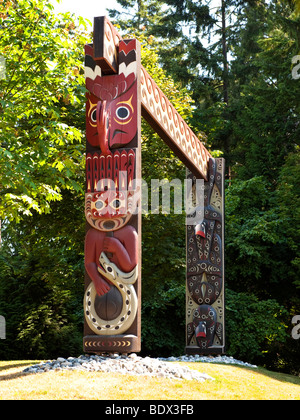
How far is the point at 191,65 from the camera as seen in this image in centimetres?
2578

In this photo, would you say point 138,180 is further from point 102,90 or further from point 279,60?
point 279,60

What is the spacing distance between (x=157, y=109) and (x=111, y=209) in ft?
8.84

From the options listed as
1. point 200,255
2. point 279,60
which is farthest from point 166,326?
point 279,60

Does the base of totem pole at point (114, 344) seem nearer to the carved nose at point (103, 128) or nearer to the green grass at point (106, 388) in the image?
the green grass at point (106, 388)

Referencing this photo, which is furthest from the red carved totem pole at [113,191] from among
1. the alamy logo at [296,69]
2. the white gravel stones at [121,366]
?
the alamy logo at [296,69]

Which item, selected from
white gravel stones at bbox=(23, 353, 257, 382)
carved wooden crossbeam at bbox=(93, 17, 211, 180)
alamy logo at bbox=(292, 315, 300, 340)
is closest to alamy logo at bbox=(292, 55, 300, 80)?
carved wooden crossbeam at bbox=(93, 17, 211, 180)

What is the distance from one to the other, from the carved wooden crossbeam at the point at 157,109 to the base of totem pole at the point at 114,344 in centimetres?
338

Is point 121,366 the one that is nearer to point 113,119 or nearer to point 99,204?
point 99,204

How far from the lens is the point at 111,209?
7.08 meters

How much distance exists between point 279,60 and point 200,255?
35.2 feet

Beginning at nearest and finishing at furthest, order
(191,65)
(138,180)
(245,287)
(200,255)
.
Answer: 1. (138,180)
2. (200,255)
3. (245,287)
4. (191,65)

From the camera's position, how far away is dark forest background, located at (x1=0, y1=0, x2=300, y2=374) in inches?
363

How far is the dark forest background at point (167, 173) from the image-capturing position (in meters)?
9.21

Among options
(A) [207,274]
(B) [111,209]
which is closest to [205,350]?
(A) [207,274]
